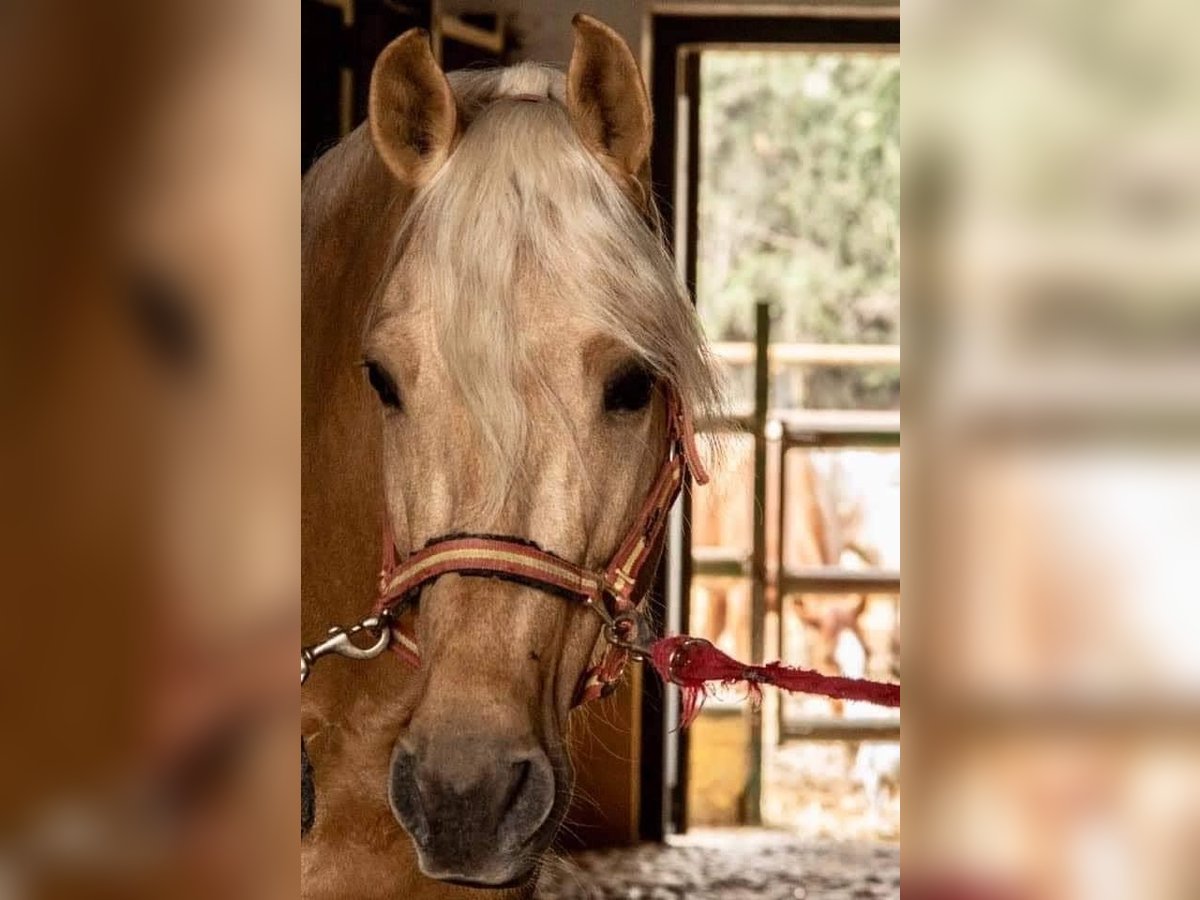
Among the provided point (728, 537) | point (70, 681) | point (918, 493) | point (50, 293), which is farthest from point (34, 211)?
point (728, 537)

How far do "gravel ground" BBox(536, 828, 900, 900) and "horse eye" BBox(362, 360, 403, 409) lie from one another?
0.39 metres

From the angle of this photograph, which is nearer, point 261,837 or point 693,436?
point 261,837

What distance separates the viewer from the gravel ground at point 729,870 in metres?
0.92

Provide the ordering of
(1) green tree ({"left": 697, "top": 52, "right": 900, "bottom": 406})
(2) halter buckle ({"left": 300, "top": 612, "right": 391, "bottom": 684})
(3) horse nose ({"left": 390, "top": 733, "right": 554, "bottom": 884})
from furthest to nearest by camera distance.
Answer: (1) green tree ({"left": 697, "top": 52, "right": 900, "bottom": 406}) < (2) halter buckle ({"left": 300, "top": 612, "right": 391, "bottom": 684}) < (3) horse nose ({"left": 390, "top": 733, "right": 554, "bottom": 884})

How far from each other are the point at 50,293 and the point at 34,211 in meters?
0.04

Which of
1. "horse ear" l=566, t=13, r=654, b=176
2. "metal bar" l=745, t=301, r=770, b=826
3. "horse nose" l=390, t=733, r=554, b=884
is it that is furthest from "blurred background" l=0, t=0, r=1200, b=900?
"metal bar" l=745, t=301, r=770, b=826

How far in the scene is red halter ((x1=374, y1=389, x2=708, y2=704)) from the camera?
2.49ft

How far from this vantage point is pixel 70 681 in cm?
58

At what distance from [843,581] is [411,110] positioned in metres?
0.53

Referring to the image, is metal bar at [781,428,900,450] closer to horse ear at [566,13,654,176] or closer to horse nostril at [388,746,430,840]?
horse ear at [566,13,654,176]

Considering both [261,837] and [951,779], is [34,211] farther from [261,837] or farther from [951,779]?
[951,779]

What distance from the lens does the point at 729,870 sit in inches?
38.4

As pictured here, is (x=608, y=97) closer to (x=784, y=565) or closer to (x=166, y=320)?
(x=166, y=320)

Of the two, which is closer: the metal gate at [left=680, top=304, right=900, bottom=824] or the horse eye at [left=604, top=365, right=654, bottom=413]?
the horse eye at [left=604, top=365, right=654, bottom=413]
